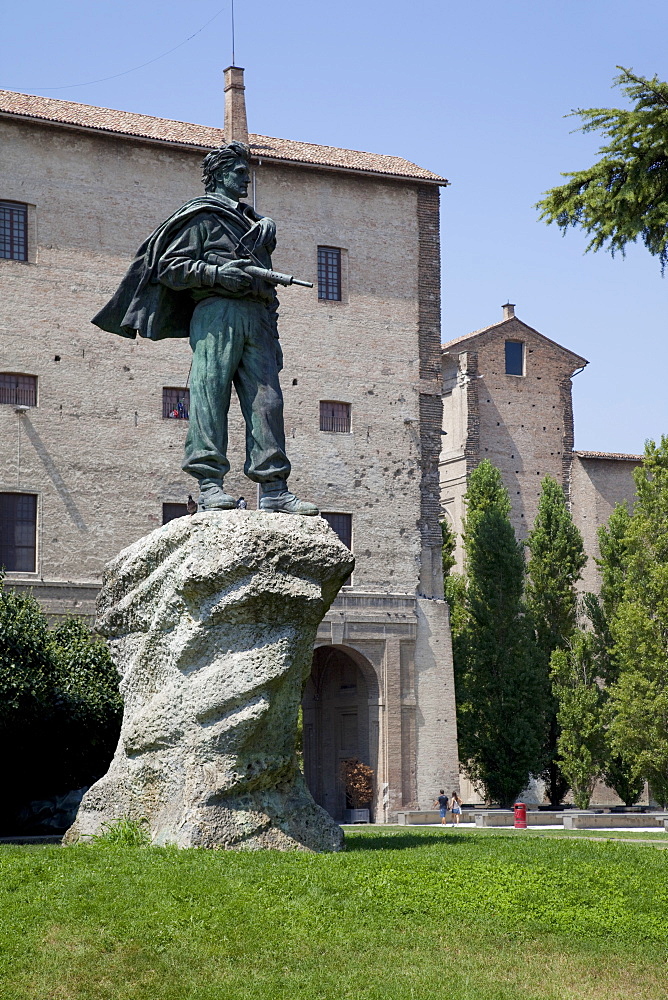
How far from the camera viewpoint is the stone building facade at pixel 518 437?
44.1 meters

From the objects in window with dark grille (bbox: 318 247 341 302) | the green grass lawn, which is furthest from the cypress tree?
the green grass lawn

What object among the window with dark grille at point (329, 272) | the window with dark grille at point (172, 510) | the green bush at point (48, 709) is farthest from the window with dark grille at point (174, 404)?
the green bush at point (48, 709)

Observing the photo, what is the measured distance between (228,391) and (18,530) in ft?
66.2

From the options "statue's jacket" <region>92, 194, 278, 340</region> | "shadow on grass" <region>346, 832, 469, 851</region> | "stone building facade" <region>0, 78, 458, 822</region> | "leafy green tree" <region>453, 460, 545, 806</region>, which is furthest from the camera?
"leafy green tree" <region>453, 460, 545, 806</region>

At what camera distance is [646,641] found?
34.4 meters

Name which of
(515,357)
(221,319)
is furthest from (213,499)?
(515,357)

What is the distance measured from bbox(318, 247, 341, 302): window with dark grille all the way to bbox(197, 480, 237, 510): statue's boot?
23897 mm

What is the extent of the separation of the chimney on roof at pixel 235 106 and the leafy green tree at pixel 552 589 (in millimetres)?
13359

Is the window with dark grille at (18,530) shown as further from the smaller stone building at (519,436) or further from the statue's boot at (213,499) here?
the statue's boot at (213,499)

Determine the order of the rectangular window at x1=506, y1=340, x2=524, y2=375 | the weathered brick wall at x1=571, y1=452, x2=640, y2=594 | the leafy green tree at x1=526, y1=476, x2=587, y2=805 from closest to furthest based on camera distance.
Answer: the leafy green tree at x1=526, y1=476, x2=587, y2=805
the weathered brick wall at x1=571, y1=452, x2=640, y2=594
the rectangular window at x1=506, y1=340, x2=524, y2=375

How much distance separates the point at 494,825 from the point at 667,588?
763 cm

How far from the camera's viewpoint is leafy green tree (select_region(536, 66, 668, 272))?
14.3m

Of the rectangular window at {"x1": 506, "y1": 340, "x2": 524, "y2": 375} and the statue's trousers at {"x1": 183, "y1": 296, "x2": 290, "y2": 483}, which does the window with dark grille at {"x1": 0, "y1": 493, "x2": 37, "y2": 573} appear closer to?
the rectangular window at {"x1": 506, "y1": 340, "x2": 524, "y2": 375}

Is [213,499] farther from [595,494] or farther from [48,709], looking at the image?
[595,494]
